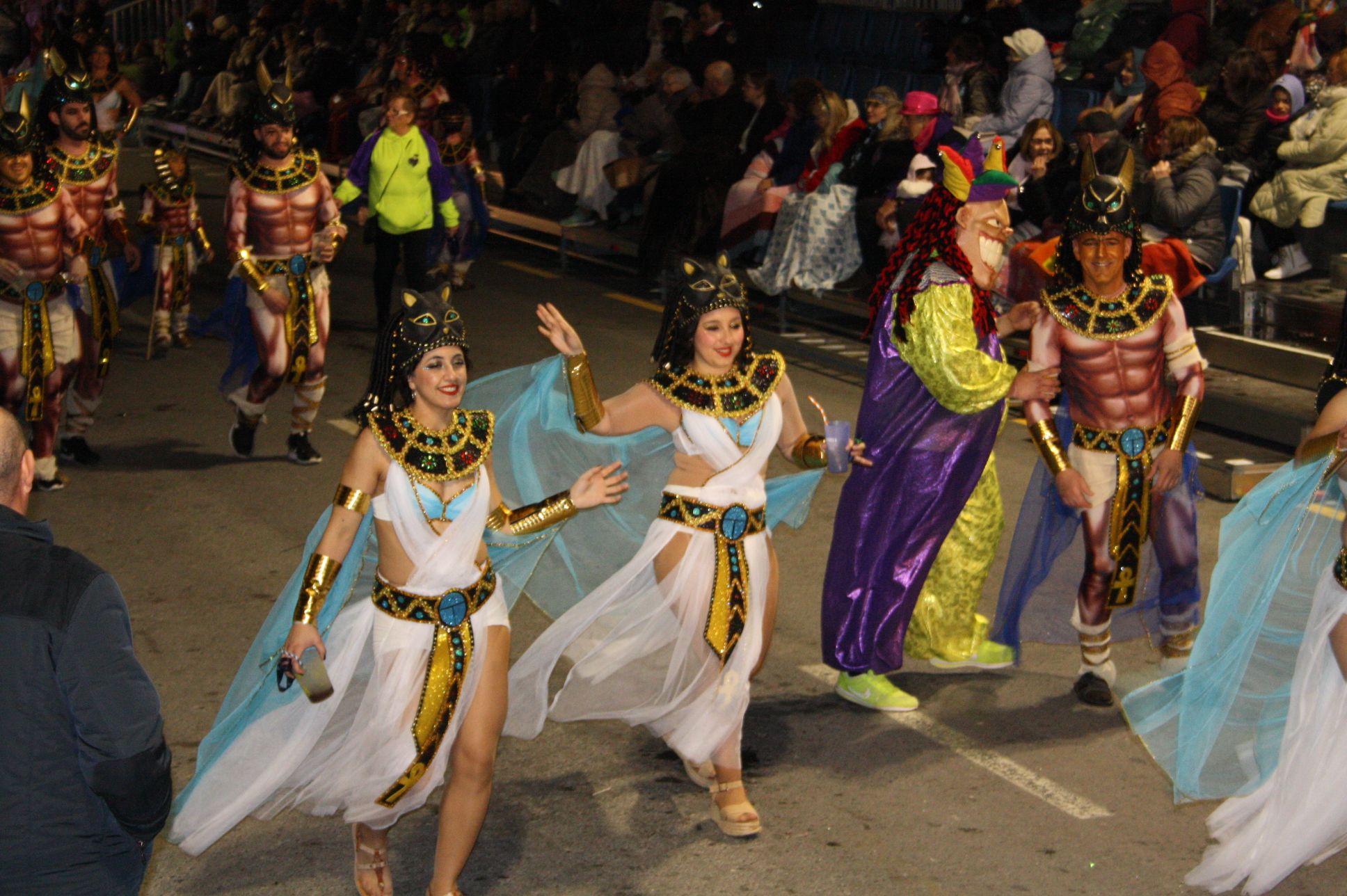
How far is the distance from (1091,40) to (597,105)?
A: 5508 mm

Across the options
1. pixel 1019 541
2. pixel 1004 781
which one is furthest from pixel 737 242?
pixel 1004 781

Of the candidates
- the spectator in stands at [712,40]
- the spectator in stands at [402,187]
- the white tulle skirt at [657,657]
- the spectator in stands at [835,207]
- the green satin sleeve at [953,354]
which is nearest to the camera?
the white tulle skirt at [657,657]

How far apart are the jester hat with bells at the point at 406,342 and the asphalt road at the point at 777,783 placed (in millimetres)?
1526

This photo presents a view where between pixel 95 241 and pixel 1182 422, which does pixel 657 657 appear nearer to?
pixel 1182 422

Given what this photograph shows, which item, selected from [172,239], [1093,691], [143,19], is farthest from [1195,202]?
[143,19]

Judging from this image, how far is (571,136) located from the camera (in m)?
18.3

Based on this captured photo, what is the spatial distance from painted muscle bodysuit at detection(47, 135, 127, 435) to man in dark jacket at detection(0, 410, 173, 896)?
247 inches

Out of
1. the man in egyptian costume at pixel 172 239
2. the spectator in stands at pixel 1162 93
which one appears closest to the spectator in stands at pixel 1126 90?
the spectator in stands at pixel 1162 93

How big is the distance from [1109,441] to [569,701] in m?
2.38

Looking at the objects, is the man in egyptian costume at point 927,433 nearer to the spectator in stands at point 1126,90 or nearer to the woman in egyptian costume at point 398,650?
the woman in egyptian costume at point 398,650

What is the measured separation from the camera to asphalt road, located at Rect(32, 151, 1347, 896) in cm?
518

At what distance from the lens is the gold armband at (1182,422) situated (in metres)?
6.31

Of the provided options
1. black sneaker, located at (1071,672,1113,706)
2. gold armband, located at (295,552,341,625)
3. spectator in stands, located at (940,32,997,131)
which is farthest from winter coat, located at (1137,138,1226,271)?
gold armband, located at (295,552,341,625)

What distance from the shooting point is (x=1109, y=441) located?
20.8ft
